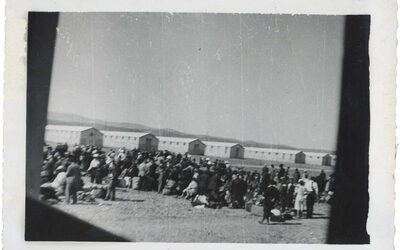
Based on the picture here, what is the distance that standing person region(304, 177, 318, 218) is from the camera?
397 cm

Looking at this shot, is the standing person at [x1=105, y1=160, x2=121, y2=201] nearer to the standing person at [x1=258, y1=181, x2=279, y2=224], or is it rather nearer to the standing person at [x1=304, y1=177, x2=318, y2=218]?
the standing person at [x1=258, y1=181, x2=279, y2=224]

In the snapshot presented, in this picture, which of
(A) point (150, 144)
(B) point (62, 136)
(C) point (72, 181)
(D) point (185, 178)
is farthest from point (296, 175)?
(B) point (62, 136)

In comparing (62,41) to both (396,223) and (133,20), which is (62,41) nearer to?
(133,20)

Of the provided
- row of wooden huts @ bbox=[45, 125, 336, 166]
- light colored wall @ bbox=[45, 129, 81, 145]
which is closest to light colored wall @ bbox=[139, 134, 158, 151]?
row of wooden huts @ bbox=[45, 125, 336, 166]

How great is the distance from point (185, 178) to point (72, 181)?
1.01 metres

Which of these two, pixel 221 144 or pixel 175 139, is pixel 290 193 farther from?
pixel 175 139

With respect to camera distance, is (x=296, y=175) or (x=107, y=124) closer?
(x=107, y=124)

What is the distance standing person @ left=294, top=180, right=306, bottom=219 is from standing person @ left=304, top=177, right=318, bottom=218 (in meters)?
0.04

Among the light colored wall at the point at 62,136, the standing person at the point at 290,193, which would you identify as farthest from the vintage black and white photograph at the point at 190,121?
the standing person at the point at 290,193

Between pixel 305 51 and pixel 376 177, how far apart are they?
1.28 metres

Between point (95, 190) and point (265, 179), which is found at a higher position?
point (265, 179)

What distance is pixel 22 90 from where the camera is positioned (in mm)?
3904

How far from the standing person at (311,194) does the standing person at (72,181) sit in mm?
2051

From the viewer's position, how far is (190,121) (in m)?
3.92
